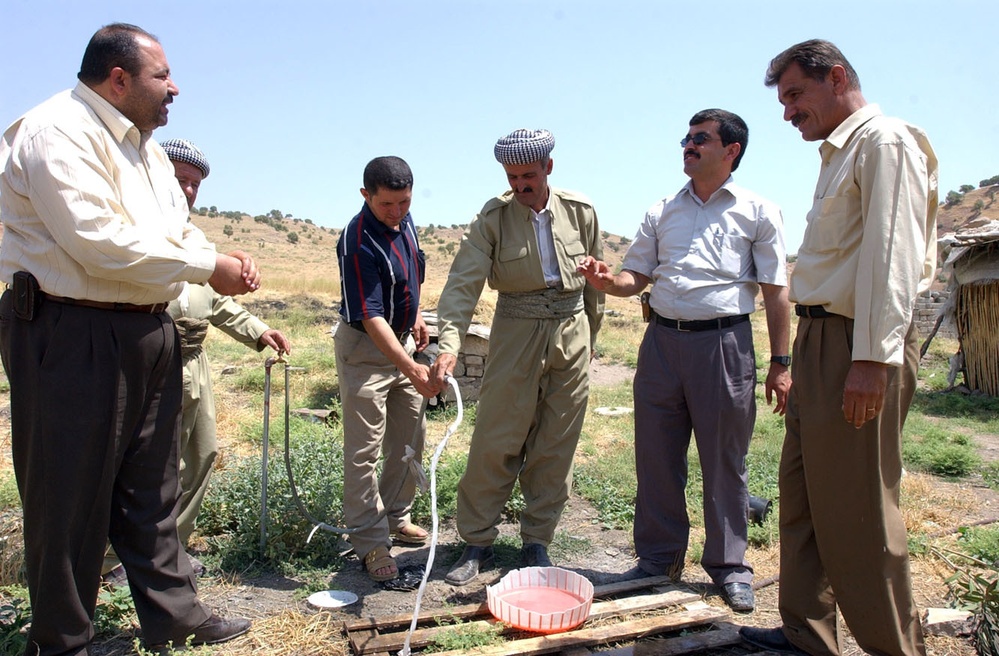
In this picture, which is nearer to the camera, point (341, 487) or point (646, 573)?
point (646, 573)

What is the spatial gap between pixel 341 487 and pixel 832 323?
9.50ft

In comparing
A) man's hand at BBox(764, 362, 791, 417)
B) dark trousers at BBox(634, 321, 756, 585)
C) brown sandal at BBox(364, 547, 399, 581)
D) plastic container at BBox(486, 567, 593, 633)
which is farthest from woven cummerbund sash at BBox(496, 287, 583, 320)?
brown sandal at BBox(364, 547, 399, 581)

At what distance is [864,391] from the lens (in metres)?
2.69

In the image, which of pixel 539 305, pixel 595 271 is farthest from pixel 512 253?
pixel 595 271

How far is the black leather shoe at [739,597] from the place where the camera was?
3.64m

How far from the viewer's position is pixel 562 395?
4098 mm

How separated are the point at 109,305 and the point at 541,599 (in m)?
2.21

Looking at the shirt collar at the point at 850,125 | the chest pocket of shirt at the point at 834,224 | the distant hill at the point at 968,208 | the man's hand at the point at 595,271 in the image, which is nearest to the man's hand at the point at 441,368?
the man's hand at the point at 595,271

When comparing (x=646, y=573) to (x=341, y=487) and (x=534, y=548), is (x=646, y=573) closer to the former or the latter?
(x=534, y=548)

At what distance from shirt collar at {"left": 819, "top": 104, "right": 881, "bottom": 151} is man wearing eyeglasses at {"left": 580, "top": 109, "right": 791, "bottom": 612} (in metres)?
0.90

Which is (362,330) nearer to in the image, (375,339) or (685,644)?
(375,339)

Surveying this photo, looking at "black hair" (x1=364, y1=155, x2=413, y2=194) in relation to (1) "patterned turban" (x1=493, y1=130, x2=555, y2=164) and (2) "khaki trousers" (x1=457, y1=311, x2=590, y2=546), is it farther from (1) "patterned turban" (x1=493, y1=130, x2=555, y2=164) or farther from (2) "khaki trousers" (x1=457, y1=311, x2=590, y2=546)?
(2) "khaki trousers" (x1=457, y1=311, x2=590, y2=546)

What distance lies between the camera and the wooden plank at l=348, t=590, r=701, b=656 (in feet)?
10.4

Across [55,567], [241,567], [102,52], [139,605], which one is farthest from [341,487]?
[102,52]
